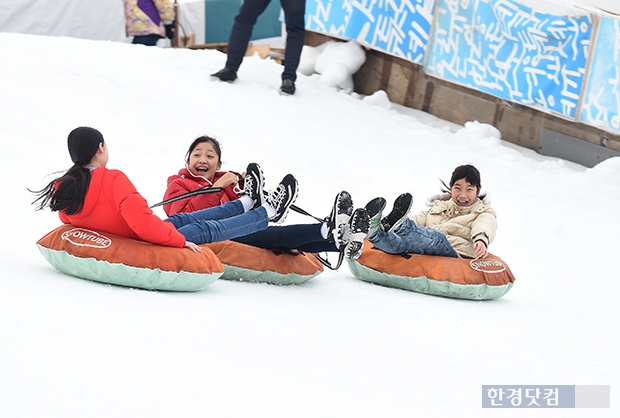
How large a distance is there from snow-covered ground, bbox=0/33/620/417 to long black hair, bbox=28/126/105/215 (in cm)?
28

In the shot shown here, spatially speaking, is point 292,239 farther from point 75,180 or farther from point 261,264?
point 75,180

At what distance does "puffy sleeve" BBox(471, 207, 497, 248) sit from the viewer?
378cm

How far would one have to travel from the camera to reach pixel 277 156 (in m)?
6.20

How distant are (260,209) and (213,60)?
16.3 feet

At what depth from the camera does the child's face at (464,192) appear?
3.97 metres

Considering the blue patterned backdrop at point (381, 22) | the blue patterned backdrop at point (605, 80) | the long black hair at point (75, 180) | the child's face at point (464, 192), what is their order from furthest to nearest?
the blue patterned backdrop at point (381, 22), the blue patterned backdrop at point (605, 80), the child's face at point (464, 192), the long black hair at point (75, 180)

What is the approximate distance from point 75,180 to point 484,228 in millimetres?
1980

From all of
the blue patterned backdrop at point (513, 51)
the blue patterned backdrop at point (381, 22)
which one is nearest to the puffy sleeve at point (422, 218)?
the blue patterned backdrop at point (513, 51)

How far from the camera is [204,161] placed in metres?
3.69

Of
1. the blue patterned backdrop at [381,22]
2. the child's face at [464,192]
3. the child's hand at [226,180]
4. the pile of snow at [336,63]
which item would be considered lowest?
the child's hand at [226,180]

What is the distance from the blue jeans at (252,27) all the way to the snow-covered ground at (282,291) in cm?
33

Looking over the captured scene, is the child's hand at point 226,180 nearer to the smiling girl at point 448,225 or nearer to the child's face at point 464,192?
the smiling girl at point 448,225

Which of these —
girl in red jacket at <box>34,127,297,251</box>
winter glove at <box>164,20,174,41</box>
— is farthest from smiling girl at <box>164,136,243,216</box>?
winter glove at <box>164,20,174,41</box>

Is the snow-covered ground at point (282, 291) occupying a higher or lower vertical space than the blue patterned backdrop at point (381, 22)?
lower
